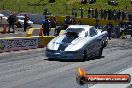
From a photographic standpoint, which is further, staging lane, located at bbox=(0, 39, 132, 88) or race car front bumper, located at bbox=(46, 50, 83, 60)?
race car front bumper, located at bbox=(46, 50, 83, 60)

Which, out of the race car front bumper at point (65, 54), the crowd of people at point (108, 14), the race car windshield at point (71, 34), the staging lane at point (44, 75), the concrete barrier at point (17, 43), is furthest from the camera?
the crowd of people at point (108, 14)

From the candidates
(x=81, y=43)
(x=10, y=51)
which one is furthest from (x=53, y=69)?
(x=10, y=51)

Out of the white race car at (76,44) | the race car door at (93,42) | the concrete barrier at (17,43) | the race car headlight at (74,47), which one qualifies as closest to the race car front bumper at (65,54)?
the white race car at (76,44)

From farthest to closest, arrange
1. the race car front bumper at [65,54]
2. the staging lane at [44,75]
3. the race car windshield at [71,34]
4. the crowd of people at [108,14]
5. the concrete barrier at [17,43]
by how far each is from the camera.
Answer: the crowd of people at [108,14] < the concrete barrier at [17,43] < the race car windshield at [71,34] < the race car front bumper at [65,54] < the staging lane at [44,75]

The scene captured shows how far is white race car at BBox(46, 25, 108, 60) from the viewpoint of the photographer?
59.4 feet

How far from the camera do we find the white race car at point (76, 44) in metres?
18.1

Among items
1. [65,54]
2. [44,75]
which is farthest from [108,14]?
[44,75]

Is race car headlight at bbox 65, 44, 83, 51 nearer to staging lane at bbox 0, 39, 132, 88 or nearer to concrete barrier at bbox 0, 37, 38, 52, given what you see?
staging lane at bbox 0, 39, 132, 88

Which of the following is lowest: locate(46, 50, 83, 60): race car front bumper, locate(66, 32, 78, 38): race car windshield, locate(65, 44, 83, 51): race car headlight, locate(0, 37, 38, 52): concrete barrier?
locate(0, 37, 38, 52): concrete barrier

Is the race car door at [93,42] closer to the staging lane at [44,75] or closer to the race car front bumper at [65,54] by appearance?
the race car front bumper at [65,54]

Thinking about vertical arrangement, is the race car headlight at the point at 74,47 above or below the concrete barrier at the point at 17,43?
above

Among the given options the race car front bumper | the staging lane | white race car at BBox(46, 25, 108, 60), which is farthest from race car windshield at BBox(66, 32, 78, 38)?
the staging lane

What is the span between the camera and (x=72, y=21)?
120 ft

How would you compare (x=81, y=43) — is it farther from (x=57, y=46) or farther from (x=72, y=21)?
(x=72, y=21)
